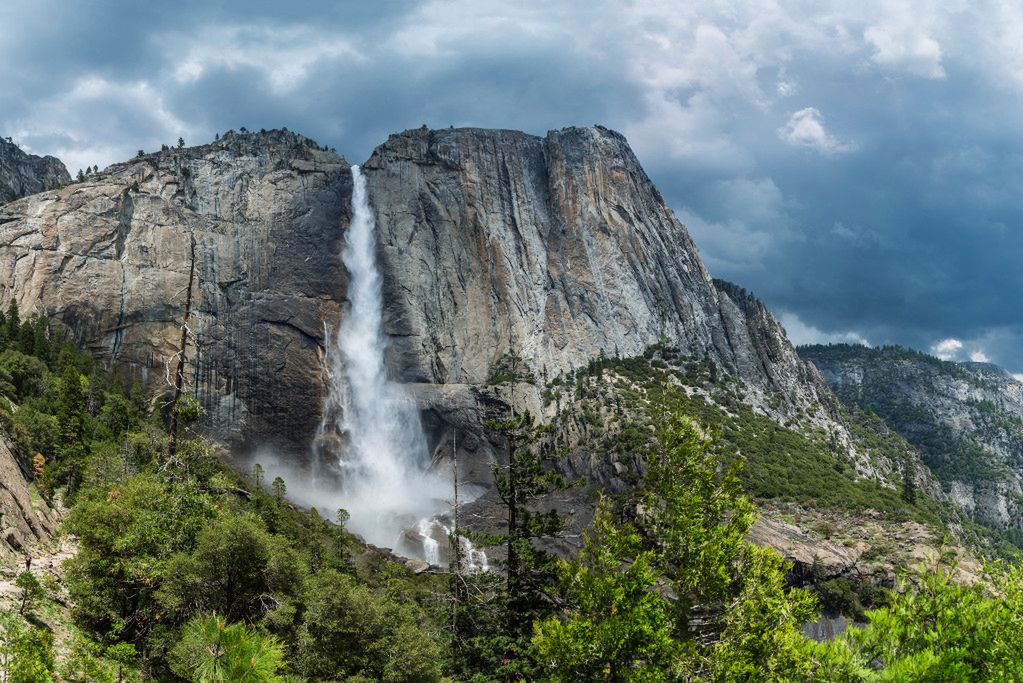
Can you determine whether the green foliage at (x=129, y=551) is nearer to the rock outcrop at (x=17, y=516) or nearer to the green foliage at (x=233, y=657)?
the rock outcrop at (x=17, y=516)

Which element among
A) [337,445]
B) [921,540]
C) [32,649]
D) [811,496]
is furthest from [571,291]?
[32,649]

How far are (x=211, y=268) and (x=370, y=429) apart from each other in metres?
36.3

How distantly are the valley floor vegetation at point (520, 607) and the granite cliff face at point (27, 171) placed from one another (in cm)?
17189

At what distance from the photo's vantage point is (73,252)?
10450 cm

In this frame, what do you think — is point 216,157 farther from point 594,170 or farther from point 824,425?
point 824,425

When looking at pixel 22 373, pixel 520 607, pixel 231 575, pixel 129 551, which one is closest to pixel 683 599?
pixel 520 607

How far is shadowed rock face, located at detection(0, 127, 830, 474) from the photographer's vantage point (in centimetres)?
10506

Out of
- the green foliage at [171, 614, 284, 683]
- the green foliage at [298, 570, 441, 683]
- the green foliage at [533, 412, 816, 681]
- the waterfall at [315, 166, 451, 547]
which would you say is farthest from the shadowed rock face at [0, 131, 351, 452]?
the green foliage at [171, 614, 284, 683]

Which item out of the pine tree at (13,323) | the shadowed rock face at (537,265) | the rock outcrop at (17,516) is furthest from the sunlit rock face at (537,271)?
the rock outcrop at (17,516)

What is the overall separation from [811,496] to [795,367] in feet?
221

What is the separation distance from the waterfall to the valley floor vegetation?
67207 mm

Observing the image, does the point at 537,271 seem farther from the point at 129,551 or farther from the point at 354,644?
the point at 129,551

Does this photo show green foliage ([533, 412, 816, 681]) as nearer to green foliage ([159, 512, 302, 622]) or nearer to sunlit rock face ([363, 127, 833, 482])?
green foliage ([159, 512, 302, 622])

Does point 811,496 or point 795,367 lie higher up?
point 795,367
